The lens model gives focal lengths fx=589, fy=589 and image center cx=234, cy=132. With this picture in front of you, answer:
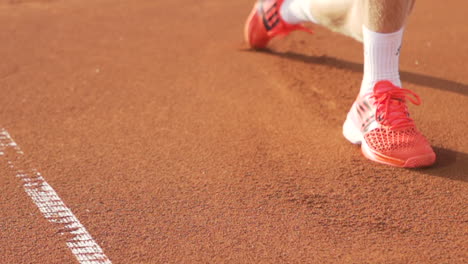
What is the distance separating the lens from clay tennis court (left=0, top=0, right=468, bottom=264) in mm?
1659

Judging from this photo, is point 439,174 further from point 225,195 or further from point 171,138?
point 171,138

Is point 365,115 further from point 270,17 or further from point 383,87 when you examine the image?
point 270,17

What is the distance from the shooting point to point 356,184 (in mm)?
1908

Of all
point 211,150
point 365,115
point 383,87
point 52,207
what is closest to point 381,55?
point 383,87

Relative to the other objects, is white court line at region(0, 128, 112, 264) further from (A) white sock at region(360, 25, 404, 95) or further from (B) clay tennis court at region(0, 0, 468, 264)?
(A) white sock at region(360, 25, 404, 95)

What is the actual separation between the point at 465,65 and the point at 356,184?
123 cm

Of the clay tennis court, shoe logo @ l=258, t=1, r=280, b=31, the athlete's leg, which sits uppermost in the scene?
the athlete's leg

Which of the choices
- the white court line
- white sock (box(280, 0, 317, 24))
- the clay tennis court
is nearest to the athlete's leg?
white sock (box(280, 0, 317, 24))

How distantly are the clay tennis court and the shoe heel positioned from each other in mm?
40

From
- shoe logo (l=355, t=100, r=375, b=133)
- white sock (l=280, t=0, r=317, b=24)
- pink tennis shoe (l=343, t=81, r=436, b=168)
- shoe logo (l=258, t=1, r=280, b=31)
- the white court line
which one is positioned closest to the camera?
the white court line

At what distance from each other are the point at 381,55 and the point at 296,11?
729 mm

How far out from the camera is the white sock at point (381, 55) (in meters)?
2.03

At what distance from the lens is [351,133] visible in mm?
2150

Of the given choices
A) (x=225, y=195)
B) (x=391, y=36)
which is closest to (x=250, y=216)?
(x=225, y=195)
